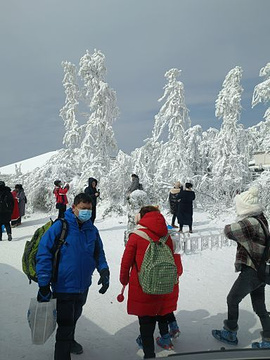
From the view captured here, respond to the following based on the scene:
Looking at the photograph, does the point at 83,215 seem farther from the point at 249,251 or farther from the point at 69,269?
the point at 249,251

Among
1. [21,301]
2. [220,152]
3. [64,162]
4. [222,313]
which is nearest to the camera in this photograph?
[222,313]

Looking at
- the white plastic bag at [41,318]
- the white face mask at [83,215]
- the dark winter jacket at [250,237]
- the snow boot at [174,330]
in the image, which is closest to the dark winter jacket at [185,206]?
the snow boot at [174,330]

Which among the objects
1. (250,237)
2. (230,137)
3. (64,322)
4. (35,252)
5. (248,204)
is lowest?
(64,322)

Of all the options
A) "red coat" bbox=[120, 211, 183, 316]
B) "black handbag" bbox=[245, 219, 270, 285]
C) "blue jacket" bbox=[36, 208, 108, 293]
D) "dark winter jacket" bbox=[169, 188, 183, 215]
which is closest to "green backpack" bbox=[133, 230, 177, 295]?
"red coat" bbox=[120, 211, 183, 316]

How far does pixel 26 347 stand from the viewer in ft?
11.2

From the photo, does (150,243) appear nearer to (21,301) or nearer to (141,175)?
(21,301)

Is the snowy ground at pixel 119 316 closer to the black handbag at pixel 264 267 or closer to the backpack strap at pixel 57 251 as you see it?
the black handbag at pixel 264 267

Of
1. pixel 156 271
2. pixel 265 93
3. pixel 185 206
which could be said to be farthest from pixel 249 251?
pixel 265 93

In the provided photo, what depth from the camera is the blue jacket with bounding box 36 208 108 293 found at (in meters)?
2.71

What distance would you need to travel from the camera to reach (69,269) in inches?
111

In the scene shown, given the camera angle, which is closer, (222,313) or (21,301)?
(222,313)

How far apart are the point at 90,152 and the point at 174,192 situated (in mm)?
8613

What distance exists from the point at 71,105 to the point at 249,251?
58.0 feet

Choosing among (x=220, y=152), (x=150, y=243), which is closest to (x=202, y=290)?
(x=150, y=243)
